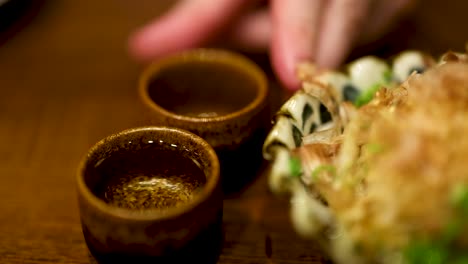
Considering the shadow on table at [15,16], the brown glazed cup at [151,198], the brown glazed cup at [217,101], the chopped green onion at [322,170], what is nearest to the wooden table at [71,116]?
the shadow on table at [15,16]

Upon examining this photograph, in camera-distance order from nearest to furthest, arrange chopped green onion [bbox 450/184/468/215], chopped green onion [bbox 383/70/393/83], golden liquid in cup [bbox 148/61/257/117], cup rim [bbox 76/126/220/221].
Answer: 1. chopped green onion [bbox 450/184/468/215]
2. cup rim [bbox 76/126/220/221]
3. chopped green onion [bbox 383/70/393/83]
4. golden liquid in cup [bbox 148/61/257/117]

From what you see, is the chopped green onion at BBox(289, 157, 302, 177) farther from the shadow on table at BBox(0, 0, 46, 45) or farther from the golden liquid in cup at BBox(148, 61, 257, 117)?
the shadow on table at BBox(0, 0, 46, 45)

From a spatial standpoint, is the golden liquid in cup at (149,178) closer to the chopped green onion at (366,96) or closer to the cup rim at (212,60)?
the cup rim at (212,60)

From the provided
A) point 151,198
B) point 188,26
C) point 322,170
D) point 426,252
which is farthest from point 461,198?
point 188,26

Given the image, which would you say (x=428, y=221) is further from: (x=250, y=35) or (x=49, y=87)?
(x=49, y=87)

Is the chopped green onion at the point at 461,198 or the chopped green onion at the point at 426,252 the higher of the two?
the chopped green onion at the point at 461,198

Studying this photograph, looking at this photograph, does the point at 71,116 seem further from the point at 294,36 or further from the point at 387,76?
the point at 387,76

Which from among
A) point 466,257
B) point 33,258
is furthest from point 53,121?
point 466,257

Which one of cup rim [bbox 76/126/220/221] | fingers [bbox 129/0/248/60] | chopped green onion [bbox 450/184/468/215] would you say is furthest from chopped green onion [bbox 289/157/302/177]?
fingers [bbox 129/0/248/60]
